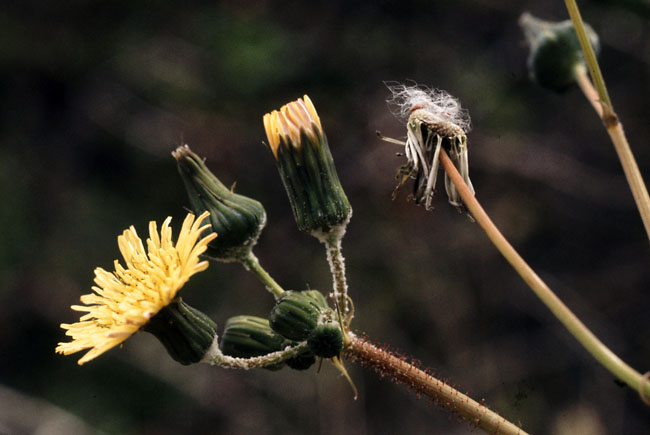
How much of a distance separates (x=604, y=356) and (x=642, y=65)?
358 centimetres

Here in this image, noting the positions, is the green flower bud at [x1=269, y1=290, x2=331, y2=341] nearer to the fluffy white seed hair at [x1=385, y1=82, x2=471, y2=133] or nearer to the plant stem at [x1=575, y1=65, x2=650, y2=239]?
the fluffy white seed hair at [x1=385, y1=82, x2=471, y2=133]

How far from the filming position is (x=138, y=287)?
2021 millimetres

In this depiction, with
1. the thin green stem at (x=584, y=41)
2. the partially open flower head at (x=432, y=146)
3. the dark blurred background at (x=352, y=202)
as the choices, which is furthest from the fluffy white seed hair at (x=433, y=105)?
the dark blurred background at (x=352, y=202)

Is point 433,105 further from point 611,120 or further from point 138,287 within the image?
point 138,287

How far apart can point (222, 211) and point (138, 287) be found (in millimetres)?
368

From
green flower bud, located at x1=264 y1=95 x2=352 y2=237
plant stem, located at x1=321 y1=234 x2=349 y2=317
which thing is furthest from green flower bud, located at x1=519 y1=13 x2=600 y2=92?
plant stem, located at x1=321 y1=234 x2=349 y2=317

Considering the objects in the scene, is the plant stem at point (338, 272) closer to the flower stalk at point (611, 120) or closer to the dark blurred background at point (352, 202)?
the flower stalk at point (611, 120)

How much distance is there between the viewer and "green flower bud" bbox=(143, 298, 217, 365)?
76.4 inches

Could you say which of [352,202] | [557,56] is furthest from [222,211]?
[352,202]

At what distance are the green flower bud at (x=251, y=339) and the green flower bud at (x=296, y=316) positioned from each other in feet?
0.60

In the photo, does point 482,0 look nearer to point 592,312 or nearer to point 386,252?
point 386,252

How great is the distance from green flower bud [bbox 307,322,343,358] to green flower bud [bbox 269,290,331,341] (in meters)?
0.03

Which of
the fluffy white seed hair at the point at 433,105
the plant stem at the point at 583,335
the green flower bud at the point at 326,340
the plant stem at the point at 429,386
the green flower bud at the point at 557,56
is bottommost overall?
the plant stem at the point at 429,386

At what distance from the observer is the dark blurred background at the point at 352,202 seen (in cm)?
461
